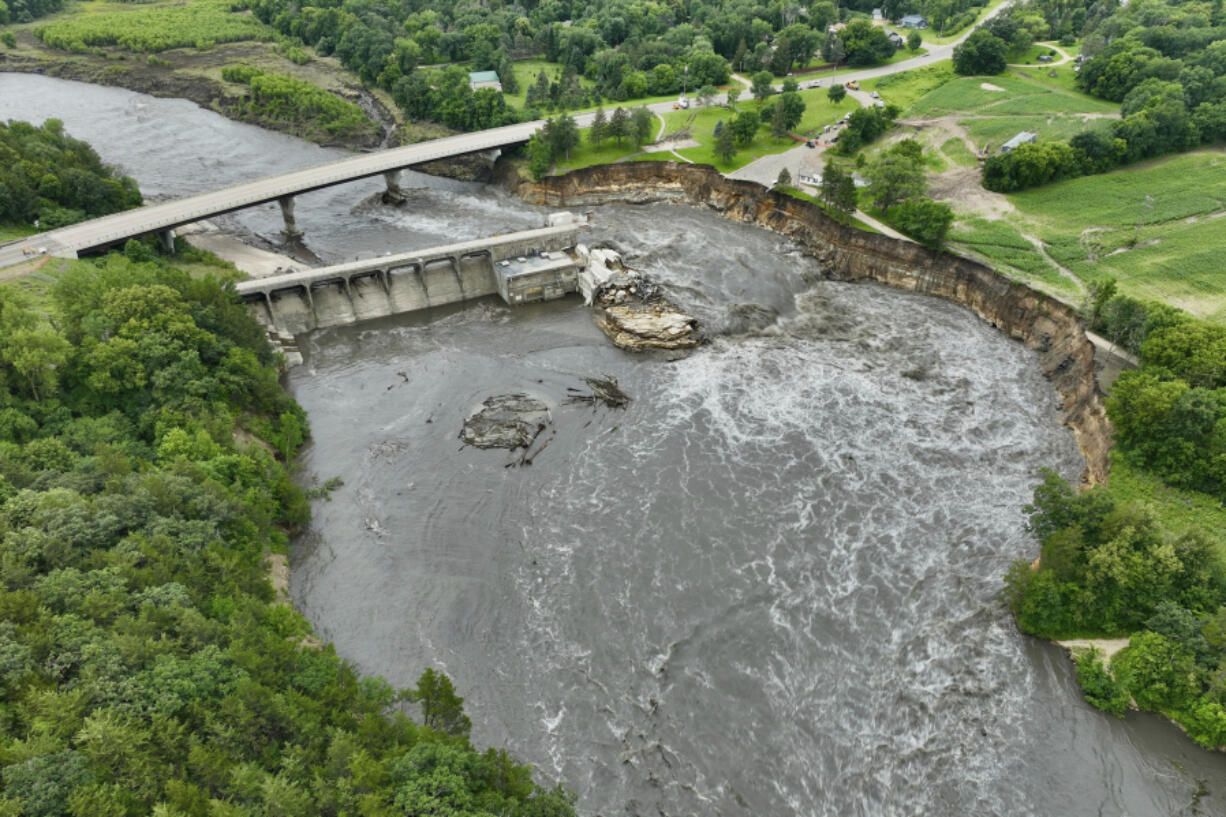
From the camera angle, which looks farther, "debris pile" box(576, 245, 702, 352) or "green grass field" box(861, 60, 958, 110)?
"green grass field" box(861, 60, 958, 110)

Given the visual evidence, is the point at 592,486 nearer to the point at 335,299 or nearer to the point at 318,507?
the point at 318,507

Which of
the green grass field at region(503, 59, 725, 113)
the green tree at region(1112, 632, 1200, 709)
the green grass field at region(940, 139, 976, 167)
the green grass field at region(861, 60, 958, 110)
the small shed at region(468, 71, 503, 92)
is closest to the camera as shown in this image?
the green tree at region(1112, 632, 1200, 709)

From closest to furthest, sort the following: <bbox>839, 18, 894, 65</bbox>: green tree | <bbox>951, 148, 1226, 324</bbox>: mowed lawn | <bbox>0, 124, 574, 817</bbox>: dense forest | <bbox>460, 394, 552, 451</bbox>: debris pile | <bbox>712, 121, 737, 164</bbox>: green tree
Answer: <bbox>0, 124, 574, 817</bbox>: dense forest
<bbox>460, 394, 552, 451</bbox>: debris pile
<bbox>951, 148, 1226, 324</bbox>: mowed lawn
<bbox>712, 121, 737, 164</bbox>: green tree
<bbox>839, 18, 894, 65</bbox>: green tree

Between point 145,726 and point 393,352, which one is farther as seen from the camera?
point 393,352

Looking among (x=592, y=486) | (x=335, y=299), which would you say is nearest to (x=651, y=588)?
(x=592, y=486)

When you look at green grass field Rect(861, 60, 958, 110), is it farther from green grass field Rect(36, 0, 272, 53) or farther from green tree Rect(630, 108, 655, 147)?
→ green grass field Rect(36, 0, 272, 53)

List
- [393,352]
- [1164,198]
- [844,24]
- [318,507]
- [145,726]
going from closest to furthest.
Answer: [145,726] < [318,507] < [393,352] < [1164,198] < [844,24]

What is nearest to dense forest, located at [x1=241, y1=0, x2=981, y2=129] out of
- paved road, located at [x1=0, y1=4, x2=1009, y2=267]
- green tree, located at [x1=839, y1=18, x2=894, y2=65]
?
green tree, located at [x1=839, y1=18, x2=894, y2=65]

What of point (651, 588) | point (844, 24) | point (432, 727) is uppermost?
point (844, 24)
